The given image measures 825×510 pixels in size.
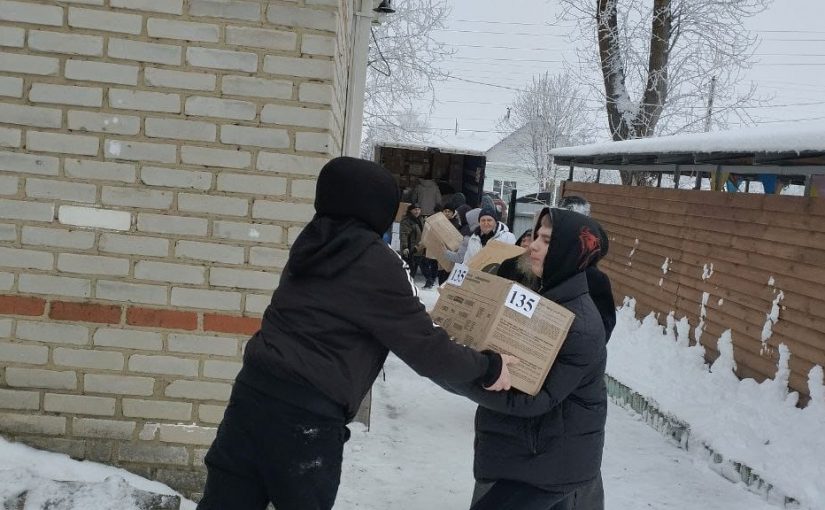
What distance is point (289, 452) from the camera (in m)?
2.48

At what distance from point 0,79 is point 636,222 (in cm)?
829

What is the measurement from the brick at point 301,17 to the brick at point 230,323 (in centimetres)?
141

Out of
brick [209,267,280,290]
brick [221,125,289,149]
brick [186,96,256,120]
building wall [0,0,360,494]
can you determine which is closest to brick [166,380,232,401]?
building wall [0,0,360,494]

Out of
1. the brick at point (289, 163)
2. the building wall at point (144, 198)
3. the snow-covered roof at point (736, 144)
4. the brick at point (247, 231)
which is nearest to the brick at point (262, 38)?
the building wall at point (144, 198)

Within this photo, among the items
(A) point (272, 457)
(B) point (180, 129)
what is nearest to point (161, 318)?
(B) point (180, 129)

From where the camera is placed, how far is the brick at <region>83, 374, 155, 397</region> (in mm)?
3971

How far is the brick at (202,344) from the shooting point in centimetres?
399

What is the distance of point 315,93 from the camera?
3.96 meters

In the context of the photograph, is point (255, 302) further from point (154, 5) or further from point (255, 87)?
point (154, 5)

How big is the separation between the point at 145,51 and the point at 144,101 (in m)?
0.23

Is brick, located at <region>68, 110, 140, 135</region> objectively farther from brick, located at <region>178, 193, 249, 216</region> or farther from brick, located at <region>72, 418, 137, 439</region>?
brick, located at <region>72, 418, 137, 439</region>

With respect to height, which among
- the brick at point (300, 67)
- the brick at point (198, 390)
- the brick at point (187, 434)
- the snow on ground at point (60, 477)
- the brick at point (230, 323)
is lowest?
the snow on ground at point (60, 477)

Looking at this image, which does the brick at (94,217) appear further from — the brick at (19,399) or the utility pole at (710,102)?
the utility pole at (710,102)

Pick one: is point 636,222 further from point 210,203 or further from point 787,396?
point 210,203
